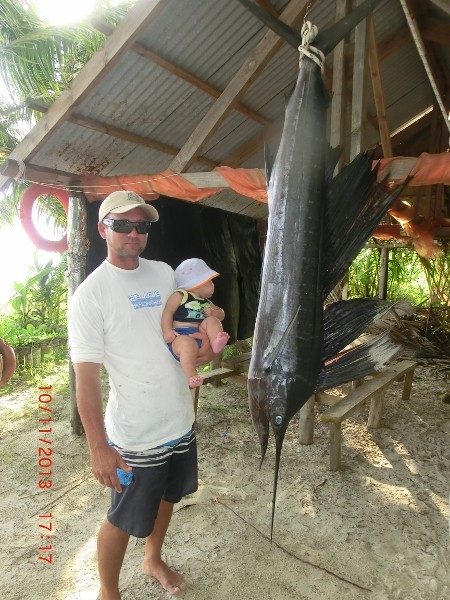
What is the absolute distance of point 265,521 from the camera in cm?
284

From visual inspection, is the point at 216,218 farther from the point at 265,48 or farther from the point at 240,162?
the point at 265,48

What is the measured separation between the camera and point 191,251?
527 centimetres

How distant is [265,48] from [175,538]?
356 cm

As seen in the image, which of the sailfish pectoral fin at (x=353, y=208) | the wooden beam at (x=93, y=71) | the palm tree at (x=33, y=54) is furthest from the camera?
the palm tree at (x=33, y=54)

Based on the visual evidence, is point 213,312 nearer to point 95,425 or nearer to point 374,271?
point 95,425

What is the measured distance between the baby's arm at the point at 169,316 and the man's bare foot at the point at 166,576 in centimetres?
136

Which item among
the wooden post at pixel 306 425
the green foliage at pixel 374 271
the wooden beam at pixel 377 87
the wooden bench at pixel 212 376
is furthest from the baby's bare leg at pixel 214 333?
the green foliage at pixel 374 271

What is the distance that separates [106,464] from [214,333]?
0.72 m

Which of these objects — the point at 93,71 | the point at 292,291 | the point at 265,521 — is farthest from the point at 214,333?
the point at 93,71

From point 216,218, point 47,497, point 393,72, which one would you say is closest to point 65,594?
point 47,497

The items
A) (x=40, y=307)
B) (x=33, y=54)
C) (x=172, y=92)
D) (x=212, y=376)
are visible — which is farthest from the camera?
(x=40, y=307)

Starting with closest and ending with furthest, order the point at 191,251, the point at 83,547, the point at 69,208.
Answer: the point at 83,547 → the point at 69,208 → the point at 191,251

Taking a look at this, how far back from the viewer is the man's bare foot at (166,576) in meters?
2.21

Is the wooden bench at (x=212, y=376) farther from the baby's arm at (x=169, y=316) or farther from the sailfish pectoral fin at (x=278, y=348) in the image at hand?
the sailfish pectoral fin at (x=278, y=348)
